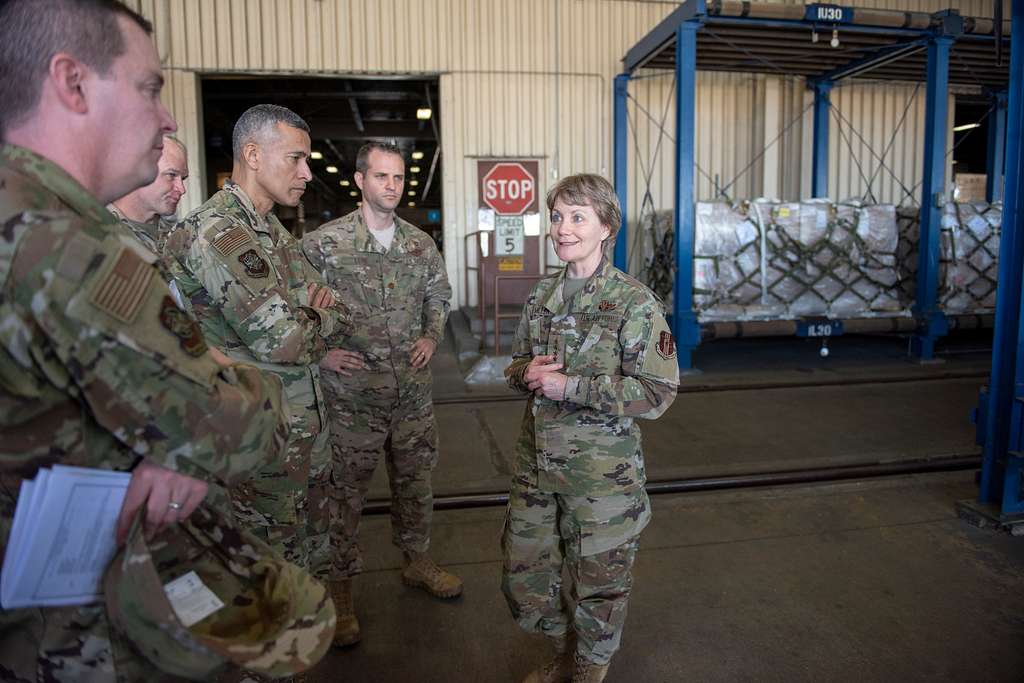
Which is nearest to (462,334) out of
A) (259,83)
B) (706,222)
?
(706,222)

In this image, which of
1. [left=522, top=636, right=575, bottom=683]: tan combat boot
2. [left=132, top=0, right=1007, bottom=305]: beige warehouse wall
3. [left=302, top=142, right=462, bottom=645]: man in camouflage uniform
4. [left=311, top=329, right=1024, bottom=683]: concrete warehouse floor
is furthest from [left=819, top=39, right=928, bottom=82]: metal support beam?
[left=522, top=636, right=575, bottom=683]: tan combat boot

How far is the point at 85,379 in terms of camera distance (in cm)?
97

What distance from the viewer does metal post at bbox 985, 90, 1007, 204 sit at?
1061 centimetres

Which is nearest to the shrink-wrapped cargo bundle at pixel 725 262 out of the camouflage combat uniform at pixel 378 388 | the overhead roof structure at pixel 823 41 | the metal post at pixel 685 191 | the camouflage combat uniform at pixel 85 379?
the metal post at pixel 685 191

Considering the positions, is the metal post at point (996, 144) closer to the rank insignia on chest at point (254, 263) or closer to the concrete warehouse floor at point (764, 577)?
the concrete warehouse floor at point (764, 577)

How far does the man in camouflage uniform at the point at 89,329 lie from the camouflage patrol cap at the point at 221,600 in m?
0.07

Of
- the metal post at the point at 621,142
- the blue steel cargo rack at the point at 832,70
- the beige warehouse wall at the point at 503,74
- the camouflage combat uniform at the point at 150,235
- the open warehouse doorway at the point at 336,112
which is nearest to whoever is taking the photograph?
the camouflage combat uniform at the point at 150,235

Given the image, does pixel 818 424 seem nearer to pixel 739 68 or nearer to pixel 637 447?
pixel 637 447

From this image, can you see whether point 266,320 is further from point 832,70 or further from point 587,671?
point 832,70

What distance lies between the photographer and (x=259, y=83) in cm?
1142

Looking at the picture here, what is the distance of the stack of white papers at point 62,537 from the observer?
3.04 feet

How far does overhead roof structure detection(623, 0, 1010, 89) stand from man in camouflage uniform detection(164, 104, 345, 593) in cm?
597

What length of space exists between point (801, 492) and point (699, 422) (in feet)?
5.38

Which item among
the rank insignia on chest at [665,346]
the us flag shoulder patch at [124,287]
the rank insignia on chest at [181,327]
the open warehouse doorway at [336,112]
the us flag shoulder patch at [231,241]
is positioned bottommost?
the rank insignia on chest at [665,346]
